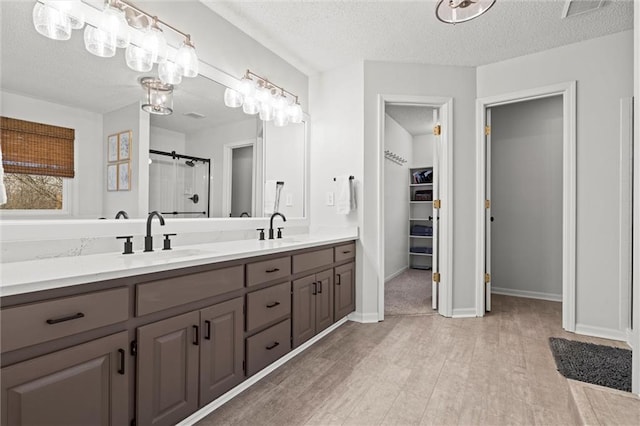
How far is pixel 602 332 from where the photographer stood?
9.25 feet

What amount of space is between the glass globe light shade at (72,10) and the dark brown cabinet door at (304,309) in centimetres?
187

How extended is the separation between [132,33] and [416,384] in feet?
8.69

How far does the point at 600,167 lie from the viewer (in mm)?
2844

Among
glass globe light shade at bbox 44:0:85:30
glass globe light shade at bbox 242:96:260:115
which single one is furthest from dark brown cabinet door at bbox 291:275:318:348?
glass globe light shade at bbox 44:0:85:30

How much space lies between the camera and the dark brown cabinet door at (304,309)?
230 cm

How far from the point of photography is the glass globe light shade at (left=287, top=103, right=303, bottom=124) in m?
3.20

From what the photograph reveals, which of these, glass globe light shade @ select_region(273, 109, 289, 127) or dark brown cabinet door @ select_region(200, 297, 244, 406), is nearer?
dark brown cabinet door @ select_region(200, 297, 244, 406)

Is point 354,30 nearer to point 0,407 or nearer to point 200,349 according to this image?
point 200,349

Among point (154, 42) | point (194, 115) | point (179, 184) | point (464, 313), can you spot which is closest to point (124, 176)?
point (179, 184)

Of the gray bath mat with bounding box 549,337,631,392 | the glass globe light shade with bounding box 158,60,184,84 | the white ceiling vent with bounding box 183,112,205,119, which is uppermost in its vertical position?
the glass globe light shade with bounding box 158,60,184,84

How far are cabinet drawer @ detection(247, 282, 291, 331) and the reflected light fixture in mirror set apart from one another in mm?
1287

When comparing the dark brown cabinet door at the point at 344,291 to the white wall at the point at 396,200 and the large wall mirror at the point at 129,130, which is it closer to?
the large wall mirror at the point at 129,130

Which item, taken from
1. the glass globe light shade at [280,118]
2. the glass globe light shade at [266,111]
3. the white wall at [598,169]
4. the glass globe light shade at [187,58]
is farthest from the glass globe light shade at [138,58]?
the white wall at [598,169]

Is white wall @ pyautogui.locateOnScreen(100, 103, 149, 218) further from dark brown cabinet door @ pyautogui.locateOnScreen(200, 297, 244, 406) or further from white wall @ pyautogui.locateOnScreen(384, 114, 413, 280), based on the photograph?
white wall @ pyautogui.locateOnScreen(384, 114, 413, 280)
